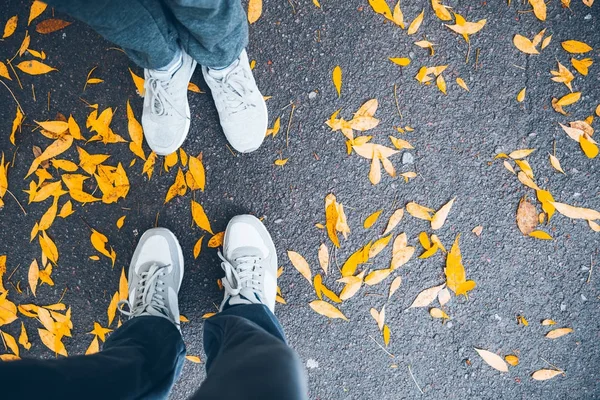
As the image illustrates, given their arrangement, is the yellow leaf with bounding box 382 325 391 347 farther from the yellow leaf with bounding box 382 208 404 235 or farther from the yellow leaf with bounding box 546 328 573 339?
the yellow leaf with bounding box 546 328 573 339

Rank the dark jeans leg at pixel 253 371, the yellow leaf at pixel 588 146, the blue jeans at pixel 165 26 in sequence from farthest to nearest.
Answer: the yellow leaf at pixel 588 146
the blue jeans at pixel 165 26
the dark jeans leg at pixel 253 371

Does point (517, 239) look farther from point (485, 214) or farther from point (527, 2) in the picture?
point (527, 2)

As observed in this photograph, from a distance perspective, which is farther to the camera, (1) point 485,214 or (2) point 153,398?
(1) point 485,214

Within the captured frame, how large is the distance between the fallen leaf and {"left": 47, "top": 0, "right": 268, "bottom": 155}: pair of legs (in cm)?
46

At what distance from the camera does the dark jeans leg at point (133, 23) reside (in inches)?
35.7

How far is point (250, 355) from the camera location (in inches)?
37.0

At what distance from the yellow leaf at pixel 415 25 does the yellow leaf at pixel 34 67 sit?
1.40 meters

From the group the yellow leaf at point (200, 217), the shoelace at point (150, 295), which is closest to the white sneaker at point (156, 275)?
the shoelace at point (150, 295)

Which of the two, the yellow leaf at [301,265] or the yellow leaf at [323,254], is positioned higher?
the yellow leaf at [323,254]

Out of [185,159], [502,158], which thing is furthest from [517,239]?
[185,159]

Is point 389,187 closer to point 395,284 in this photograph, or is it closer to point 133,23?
point 395,284

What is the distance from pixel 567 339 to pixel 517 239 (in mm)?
446

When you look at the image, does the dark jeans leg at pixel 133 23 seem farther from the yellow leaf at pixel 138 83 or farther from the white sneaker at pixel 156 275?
the white sneaker at pixel 156 275

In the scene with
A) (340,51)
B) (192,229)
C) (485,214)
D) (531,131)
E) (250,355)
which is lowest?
(192,229)
